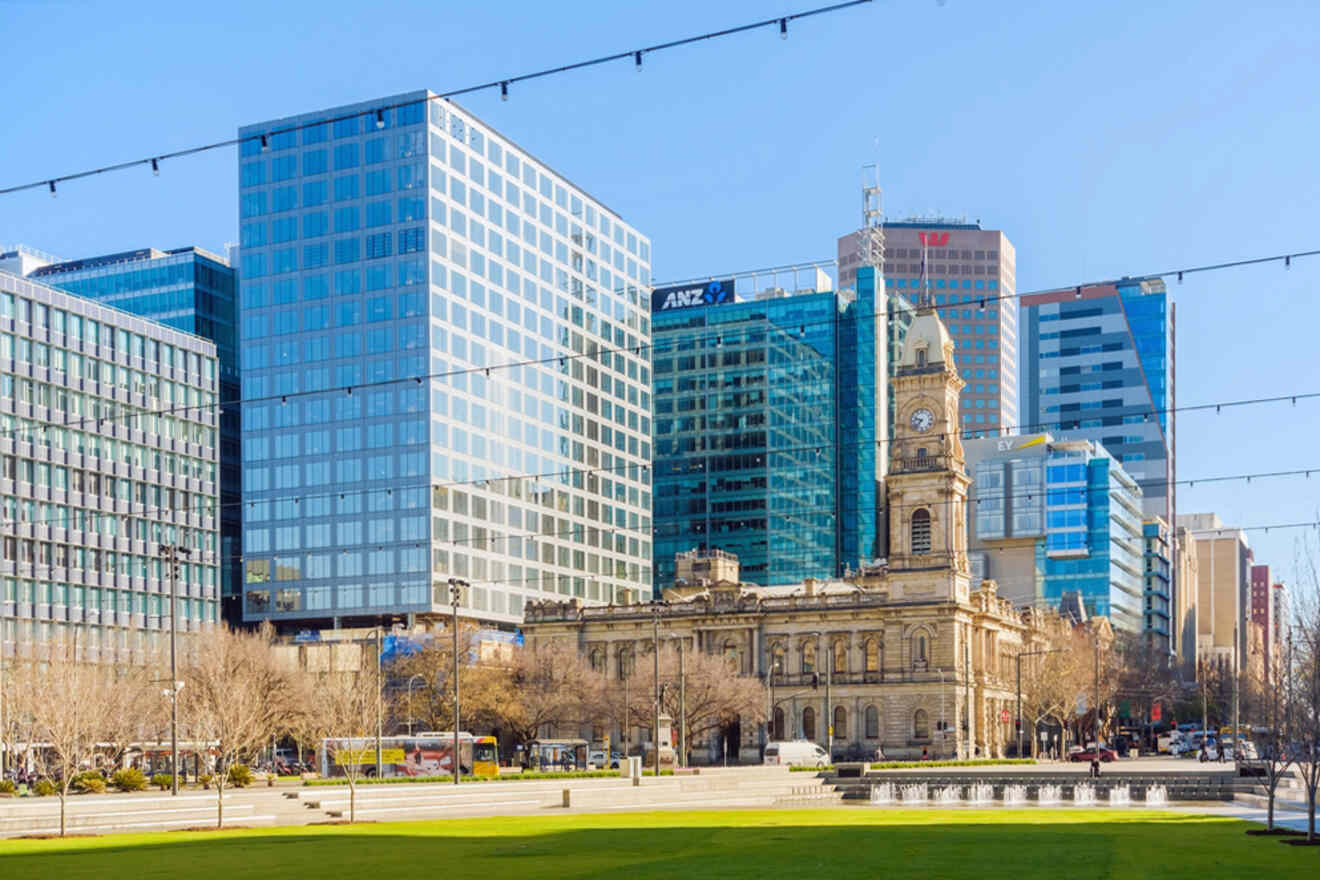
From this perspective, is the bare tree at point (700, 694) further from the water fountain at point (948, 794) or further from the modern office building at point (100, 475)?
the water fountain at point (948, 794)

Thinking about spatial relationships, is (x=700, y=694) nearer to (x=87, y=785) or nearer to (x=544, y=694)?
(x=544, y=694)

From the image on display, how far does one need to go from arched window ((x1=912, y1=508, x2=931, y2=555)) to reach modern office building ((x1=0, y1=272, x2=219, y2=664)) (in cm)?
5862

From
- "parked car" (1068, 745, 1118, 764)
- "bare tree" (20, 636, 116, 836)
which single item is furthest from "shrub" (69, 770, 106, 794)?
"parked car" (1068, 745, 1118, 764)

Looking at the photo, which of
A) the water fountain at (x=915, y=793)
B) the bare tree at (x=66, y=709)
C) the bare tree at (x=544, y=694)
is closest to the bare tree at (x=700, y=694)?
the bare tree at (x=544, y=694)

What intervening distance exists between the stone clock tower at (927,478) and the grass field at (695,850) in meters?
77.6

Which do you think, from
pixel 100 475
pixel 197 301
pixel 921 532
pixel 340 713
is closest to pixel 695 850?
pixel 340 713

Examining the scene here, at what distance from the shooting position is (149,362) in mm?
138750

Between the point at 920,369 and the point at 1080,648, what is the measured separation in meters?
40.5

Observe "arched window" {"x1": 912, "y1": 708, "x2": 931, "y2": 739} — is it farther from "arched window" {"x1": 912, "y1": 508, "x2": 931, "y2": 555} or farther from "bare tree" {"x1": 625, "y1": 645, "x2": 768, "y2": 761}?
"arched window" {"x1": 912, "y1": 508, "x2": 931, "y2": 555}

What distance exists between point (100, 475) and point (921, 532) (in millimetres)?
66592

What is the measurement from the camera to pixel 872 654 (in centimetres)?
14125

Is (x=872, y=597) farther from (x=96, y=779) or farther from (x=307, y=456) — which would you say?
(x=96, y=779)

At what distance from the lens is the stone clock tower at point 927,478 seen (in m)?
137

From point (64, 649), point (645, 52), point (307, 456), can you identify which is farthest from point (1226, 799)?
point (307, 456)
